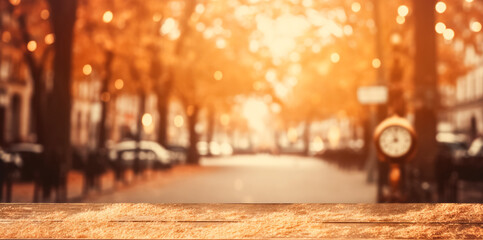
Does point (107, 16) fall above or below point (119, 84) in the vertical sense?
above

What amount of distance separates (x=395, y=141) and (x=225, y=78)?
3204 cm

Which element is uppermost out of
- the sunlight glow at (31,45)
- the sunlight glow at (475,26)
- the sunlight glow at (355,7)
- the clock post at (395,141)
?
the sunlight glow at (355,7)

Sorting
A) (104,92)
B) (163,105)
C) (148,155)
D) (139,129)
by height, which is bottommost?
(148,155)

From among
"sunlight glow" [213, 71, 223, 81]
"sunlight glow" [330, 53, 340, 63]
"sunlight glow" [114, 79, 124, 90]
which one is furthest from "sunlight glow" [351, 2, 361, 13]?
"sunlight glow" [114, 79, 124, 90]

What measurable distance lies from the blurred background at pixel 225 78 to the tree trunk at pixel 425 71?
22mm

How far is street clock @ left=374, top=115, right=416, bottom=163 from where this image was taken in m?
13.4

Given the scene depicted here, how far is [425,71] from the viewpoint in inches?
642

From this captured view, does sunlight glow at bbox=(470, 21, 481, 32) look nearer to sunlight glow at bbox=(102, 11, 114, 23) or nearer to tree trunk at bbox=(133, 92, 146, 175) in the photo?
sunlight glow at bbox=(102, 11, 114, 23)

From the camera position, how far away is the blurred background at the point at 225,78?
17391 millimetres

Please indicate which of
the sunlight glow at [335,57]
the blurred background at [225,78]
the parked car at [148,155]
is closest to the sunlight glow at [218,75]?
the blurred background at [225,78]

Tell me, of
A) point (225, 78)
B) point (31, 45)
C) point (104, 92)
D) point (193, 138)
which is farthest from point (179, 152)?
point (31, 45)

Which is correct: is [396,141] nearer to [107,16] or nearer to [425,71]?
[425,71]

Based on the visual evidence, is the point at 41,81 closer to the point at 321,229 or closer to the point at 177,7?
the point at 177,7

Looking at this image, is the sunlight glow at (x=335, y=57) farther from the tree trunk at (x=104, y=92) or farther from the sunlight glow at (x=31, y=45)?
the sunlight glow at (x=31, y=45)
